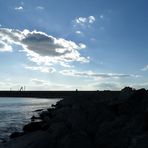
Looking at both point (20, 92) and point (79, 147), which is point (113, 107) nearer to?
point (79, 147)

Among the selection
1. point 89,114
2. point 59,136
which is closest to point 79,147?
point 59,136

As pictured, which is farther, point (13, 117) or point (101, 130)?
point (13, 117)

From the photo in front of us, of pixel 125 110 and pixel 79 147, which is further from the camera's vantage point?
pixel 125 110

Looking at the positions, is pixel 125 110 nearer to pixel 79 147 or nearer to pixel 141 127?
pixel 141 127

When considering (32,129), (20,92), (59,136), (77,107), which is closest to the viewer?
(59,136)

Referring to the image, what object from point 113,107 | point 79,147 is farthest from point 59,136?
point 113,107

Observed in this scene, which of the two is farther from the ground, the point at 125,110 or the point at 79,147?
the point at 125,110

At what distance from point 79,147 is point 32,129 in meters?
10.7

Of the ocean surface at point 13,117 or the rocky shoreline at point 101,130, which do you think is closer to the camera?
the rocky shoreline at point 101,130

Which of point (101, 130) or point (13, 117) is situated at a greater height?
point (101, 130)

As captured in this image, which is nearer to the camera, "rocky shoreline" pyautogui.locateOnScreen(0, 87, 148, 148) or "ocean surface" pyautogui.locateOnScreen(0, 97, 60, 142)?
"rocky shoreline" pyautogui.locateOnScreen(0, 87, 148, 148)

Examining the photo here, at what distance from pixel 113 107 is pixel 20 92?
6888 inches

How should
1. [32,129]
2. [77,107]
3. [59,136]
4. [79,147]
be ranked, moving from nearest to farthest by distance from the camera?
[79,147]
[59,136]
[77,107]
[32,129]

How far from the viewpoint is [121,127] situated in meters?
19.3
